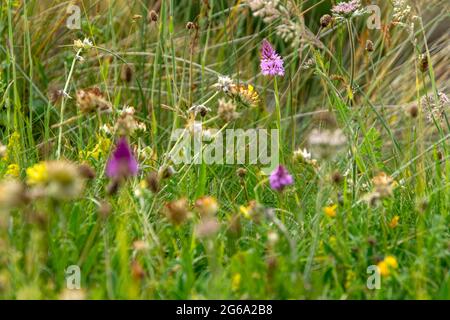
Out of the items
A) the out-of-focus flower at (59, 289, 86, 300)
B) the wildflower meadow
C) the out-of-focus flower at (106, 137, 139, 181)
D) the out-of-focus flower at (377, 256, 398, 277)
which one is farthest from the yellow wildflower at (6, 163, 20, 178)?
the out-of-focus flower at (377, 256, 398, 277)

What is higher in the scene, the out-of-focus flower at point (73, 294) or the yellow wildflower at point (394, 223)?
the yellow wildflower at point (394, 223)

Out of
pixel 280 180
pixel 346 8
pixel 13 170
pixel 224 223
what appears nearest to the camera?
pixel 280 180

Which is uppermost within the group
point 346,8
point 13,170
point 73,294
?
point 346,8

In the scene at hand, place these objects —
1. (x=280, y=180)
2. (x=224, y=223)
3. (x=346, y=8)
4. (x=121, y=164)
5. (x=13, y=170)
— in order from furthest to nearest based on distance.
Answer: (x=346, y=8) → (x=13, y=170) → (x=224, y=223) → (x=280, y=180) → (x=121, y=164)

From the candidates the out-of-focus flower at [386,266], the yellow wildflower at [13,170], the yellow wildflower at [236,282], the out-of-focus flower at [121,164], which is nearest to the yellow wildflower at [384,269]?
the out-of-focus flower at [386,266]

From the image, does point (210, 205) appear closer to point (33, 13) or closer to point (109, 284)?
point (109, 284)

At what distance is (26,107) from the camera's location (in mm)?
3686

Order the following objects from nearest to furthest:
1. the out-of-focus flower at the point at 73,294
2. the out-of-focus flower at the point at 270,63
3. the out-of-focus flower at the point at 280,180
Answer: the out-of-focus flower at the point at 73,294 < the out-of-focus flower at the point at 280,180 < the out-of-focus flower at the point at 270,63

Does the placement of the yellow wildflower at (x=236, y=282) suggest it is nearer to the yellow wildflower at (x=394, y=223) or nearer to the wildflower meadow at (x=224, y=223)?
the wildflower meadow at (x=224, y=223)

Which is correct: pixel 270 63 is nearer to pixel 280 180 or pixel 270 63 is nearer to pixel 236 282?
pixel 280 180

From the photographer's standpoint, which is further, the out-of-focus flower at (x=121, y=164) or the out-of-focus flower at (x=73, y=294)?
the out-of-focus flower at (x=121, y=164)

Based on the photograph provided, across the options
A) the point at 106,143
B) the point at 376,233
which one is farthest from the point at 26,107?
the point at 376,233

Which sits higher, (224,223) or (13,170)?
(13,170)

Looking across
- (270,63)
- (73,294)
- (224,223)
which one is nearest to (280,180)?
(224,223)
